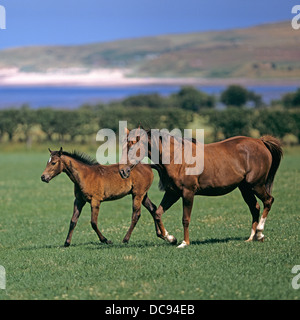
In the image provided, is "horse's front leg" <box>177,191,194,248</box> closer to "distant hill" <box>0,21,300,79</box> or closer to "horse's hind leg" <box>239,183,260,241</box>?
"horse's hind leg" <box>239,183,260,241</box>

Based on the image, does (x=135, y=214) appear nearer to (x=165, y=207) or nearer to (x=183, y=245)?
(x=165, y=207)

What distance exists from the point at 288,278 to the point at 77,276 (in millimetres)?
3198

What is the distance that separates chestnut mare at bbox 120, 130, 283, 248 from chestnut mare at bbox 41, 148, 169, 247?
2.46 ft

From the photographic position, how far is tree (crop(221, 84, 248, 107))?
90125 mm

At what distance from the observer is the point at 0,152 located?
49.4 meters

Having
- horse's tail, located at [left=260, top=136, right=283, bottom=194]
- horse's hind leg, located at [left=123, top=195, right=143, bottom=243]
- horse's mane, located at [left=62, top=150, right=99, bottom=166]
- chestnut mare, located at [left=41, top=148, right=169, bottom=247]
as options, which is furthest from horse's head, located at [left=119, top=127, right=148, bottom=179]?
horse's tail, located at [left=260, top=136, right=283, bottom=194]

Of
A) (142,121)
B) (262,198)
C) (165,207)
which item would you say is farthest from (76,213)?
(142,121)

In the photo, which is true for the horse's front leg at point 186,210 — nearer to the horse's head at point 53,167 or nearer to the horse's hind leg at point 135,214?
the horse's hind leg at point 135,214

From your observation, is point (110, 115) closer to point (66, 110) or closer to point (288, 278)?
point (66, 110)

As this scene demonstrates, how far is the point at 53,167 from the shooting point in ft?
38.4

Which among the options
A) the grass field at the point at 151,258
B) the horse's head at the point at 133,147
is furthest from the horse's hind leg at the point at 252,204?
the horse's head at the point at 133,147

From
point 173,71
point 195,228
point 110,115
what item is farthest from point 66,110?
point 173,71

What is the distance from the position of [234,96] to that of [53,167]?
81130 millimetres

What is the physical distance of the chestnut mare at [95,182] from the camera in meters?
11.8
